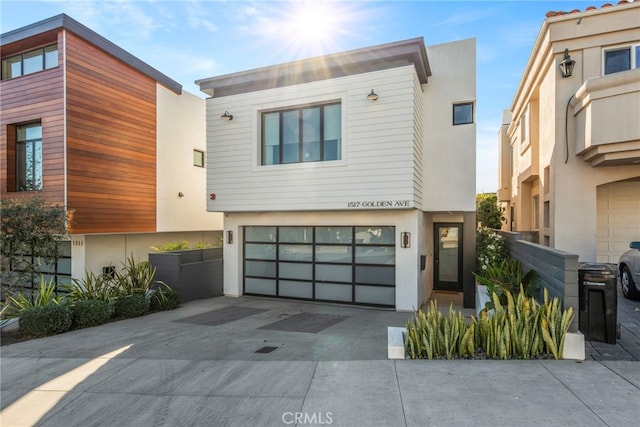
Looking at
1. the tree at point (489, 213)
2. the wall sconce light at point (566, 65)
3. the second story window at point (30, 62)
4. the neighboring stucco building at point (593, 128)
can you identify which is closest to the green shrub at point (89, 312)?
the second story window at point (30, 62)

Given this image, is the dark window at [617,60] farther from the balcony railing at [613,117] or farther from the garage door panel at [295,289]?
the garage door panel at [295,289]

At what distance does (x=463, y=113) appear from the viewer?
10.2 meters

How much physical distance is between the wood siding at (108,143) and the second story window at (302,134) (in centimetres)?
512

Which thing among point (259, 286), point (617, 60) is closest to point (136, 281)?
point (259, 286)

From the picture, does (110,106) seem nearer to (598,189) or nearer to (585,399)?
(585,399)

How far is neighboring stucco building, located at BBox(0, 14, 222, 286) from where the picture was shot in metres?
11.0

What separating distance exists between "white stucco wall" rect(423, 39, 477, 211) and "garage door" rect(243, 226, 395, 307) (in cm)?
190

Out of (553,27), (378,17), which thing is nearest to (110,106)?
(378,17)

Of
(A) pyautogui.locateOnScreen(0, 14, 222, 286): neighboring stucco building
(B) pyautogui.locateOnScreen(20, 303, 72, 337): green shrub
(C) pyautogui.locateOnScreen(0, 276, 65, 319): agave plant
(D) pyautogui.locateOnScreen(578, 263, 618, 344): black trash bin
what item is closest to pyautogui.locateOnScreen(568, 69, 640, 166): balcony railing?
(D) pyautogui.locateOnScreen(578, 263, 618, 344): black trash bin

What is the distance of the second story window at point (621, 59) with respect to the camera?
385 inches

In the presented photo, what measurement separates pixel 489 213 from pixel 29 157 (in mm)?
20271

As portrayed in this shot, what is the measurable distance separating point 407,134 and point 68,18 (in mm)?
10315

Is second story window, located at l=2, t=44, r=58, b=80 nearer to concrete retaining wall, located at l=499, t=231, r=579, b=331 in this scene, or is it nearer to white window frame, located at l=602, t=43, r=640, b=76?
concrete retaining wall, located at l=499, t=231, r=579, b=331

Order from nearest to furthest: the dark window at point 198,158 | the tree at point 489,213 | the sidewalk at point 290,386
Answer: the sidewalk at point 290,386, the dark window at point 198,158, the tree at point 489,213
